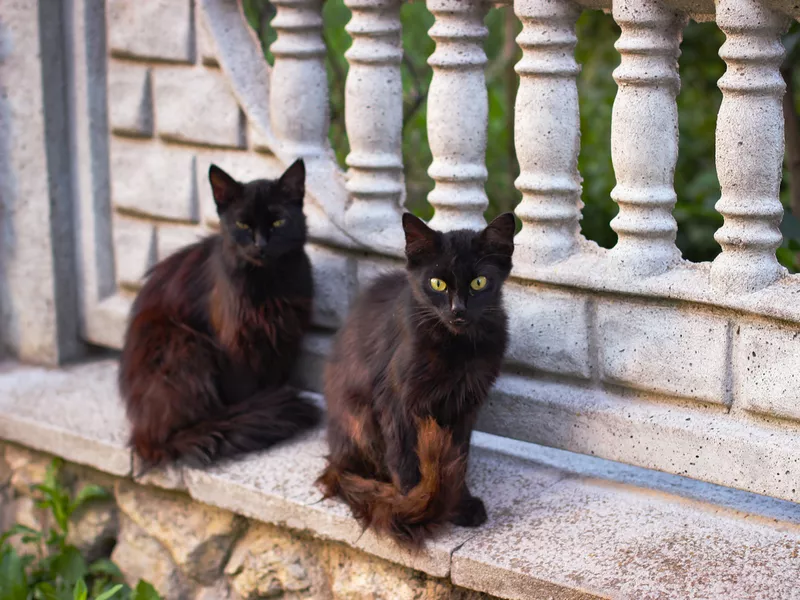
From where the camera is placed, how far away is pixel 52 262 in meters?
4.10

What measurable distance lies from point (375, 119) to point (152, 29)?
3.30 ft

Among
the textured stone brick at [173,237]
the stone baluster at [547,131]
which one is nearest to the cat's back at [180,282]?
the textured stone brick at [173,237]

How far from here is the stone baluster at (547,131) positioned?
2770mm

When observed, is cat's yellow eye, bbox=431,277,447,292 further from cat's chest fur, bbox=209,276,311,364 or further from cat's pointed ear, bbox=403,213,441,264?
cat's chest fur, bbox=209,276,311,364

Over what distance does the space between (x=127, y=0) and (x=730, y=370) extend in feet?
8.23

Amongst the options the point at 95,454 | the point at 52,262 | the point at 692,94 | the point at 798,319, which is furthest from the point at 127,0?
the point at 692,94

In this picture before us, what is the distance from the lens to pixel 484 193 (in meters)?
3.17

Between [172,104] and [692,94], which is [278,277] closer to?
[172,104]

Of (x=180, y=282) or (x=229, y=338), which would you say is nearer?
(x=229, y=338)

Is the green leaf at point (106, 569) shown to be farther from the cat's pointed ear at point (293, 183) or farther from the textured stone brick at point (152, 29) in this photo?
the textured stone brick at point (152, 29)

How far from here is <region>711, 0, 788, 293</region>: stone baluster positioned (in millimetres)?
2385

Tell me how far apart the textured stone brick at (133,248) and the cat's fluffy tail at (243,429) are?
845 millimetres

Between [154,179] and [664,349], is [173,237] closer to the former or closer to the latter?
[154,179]

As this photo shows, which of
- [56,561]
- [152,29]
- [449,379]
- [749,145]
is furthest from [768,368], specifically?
[56,561]
